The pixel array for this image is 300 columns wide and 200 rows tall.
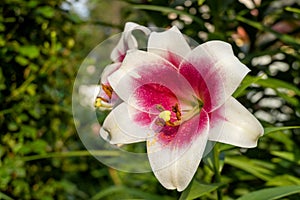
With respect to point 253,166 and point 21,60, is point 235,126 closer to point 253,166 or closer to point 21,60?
point 253,166

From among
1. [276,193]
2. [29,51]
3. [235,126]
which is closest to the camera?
[235,126]

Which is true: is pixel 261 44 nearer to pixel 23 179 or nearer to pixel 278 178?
pixel 278 178

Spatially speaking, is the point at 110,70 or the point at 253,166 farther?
the point at 253,166

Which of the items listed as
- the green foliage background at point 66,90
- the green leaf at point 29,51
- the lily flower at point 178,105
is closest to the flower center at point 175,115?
the lily flower at point 178,105

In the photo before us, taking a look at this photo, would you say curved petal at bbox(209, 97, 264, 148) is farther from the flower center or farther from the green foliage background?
the green foliage background

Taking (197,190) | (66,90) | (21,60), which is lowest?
(66,90)

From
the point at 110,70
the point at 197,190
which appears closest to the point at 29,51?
the point at 110,70

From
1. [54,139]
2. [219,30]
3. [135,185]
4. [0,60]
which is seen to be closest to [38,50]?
[0,60]

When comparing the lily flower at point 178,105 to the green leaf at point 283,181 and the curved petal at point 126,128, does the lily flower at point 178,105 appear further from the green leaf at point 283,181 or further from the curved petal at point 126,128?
the green leaf at point 283,181
